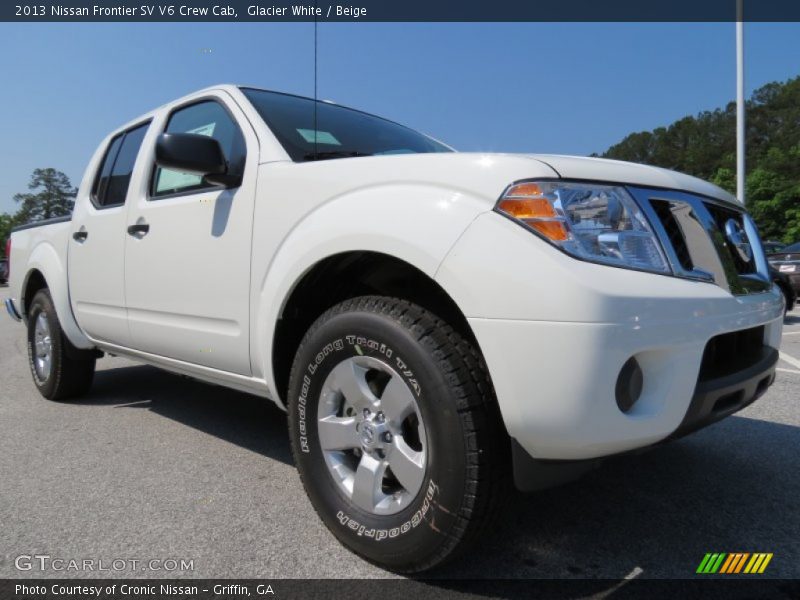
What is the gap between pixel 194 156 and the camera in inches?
89.3

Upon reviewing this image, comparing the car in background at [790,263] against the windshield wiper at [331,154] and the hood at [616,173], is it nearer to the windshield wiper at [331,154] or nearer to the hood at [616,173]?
the hood at [616,173]

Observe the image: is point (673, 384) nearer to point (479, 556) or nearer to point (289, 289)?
point (479, 556)

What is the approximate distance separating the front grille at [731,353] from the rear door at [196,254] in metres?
1.63

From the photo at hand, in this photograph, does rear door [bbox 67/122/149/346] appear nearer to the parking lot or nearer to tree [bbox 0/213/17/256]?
the parking lot

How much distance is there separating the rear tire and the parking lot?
1.51 feet

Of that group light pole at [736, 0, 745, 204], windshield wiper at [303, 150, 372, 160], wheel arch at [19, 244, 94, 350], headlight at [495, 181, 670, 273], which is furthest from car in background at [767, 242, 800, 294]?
wheel arch at [19, 244, 94, 350]

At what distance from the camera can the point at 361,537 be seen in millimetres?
1802

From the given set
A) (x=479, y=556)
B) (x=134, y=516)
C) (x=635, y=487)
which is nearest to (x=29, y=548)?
(x=134, y=516)

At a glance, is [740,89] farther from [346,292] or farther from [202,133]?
[346,292]

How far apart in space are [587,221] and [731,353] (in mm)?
770

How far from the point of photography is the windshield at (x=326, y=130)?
2.48 m

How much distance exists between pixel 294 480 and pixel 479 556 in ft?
3.33

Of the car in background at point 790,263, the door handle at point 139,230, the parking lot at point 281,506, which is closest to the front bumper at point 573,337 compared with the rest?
the parking lot at point 281,506

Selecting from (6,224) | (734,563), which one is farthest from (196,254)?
(6,224)
